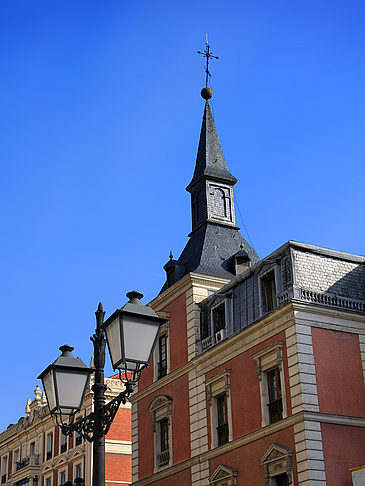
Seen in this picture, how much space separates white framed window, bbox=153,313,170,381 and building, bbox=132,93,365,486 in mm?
50

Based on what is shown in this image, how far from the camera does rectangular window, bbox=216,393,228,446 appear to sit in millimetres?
26641

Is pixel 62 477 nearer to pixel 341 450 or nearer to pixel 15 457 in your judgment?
pixel 15 457

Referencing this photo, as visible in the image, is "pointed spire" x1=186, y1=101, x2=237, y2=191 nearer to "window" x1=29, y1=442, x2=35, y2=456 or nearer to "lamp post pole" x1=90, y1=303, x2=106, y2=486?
"window" x1=29, y1=442, x2=35, y2=456

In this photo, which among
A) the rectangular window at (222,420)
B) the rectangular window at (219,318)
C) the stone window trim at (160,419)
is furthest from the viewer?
the stone window trim at (160,419)

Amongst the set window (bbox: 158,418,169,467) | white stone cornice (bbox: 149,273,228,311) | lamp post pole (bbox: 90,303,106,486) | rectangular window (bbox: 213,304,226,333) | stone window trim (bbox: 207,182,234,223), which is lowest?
lamp post pole (bbox: 90,303,106,486)

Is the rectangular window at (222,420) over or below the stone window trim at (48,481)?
below

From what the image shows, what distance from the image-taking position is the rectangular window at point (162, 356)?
31481mm

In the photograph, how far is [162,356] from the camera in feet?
104

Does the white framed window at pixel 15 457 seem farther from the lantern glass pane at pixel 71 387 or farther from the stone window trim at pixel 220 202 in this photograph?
the lantern glass pane at pixel 71 387

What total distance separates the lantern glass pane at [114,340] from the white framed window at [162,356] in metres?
21.6

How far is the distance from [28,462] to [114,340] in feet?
136

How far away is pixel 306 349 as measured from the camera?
23.7m

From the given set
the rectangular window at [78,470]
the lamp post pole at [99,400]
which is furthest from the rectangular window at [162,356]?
the lamp post pole at [99,400]

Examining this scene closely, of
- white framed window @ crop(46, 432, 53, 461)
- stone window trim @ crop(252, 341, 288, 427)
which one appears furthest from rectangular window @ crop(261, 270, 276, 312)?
white framed window @ crop(46, 432, 53, 461)
